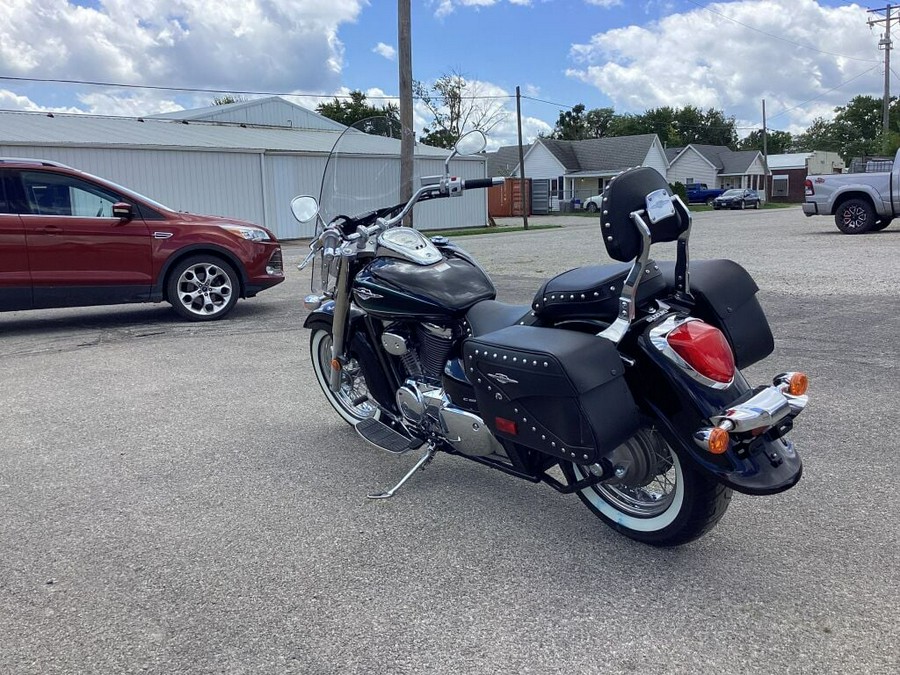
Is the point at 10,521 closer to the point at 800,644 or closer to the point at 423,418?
the point at 423,418

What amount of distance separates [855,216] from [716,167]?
5189cm

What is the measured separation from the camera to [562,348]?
2674mm

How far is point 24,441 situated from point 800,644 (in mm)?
4317

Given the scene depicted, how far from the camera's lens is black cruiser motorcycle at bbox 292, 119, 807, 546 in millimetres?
2646

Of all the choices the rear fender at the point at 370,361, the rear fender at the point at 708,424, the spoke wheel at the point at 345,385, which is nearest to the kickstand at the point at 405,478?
the rear fender at the point at 370,361

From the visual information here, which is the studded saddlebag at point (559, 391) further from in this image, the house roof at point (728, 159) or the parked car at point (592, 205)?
the house roof at point (728, 159)

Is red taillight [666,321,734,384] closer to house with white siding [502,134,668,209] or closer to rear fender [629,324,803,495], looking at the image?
rear fender [629,324,803,495]

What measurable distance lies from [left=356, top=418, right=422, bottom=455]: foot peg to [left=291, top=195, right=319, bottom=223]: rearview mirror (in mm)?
1178

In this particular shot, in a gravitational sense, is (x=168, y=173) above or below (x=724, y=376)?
above

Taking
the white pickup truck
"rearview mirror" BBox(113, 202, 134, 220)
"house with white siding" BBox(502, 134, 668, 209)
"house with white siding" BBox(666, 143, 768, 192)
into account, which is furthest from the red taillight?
"house with white siding" BBox(666, 143, 768, 192)

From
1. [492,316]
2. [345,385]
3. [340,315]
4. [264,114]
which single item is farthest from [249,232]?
[264,114]

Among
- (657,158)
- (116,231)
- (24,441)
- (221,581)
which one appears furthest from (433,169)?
(657,158)

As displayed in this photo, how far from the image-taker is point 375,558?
122 inches

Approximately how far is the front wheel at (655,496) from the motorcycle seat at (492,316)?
25.8 inches
